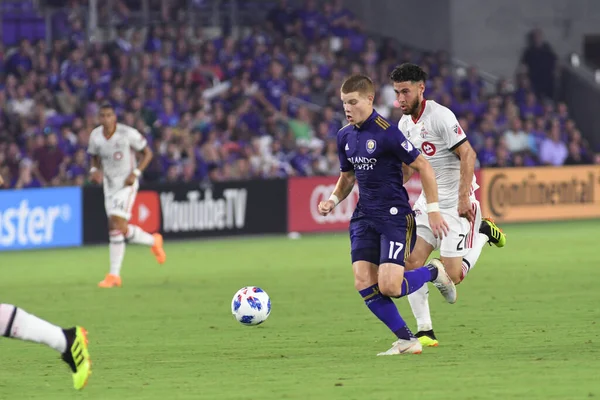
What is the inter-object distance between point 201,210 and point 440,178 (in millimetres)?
12825

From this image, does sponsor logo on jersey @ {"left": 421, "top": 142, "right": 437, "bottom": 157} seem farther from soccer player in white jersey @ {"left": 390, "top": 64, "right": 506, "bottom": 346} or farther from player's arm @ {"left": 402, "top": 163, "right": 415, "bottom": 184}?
player's arm @ {"left": 402, "top": 163, "right": 415, "bottom": 184}

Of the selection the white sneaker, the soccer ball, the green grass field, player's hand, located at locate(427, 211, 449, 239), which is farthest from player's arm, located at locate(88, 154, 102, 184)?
player's hand, located at locate(427, 211, 449, 239)

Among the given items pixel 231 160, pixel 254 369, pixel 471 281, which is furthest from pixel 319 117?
pixel 254 369

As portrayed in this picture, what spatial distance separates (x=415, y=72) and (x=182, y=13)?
20275mm

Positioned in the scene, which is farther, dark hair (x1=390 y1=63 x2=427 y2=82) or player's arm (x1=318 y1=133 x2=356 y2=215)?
dark hair (x1=390 y1=63 x2=427 y2=82)

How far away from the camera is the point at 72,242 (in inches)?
852

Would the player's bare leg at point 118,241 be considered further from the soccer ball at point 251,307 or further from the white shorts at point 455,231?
the white shorts at point 455,231

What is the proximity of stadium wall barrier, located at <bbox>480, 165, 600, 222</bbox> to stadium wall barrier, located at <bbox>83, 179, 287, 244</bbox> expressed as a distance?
4.70 m

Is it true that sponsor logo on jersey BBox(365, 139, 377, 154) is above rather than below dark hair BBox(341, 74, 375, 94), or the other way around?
below

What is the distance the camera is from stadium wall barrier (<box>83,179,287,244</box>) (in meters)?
21.8

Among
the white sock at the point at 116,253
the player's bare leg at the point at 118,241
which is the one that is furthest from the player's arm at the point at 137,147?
the white sock at the point at 116,253

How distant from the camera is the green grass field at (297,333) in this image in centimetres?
779

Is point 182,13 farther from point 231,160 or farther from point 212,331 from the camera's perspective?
point 212,331

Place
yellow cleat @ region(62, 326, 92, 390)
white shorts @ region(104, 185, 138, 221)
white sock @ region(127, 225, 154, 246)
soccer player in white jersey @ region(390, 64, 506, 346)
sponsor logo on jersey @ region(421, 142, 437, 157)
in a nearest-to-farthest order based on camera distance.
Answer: yellow cleat @ region(62, 326, 92, 390)
soccer player in white jersey @ region(390, 64, 506, 346)
sponsor logo on jersey @ region(421, 142, 437, 157)
white shorts @ region(104, 185, 138, 221)
white sock @ region(127, 225, 154, 246)
